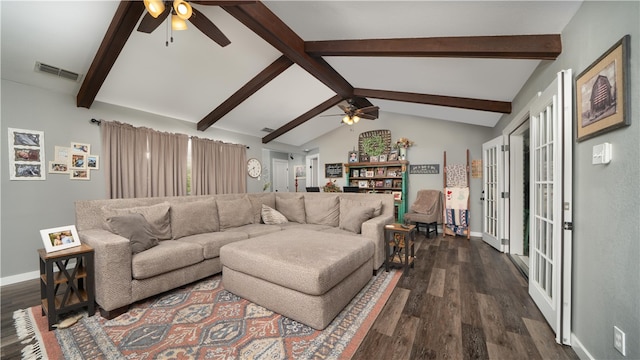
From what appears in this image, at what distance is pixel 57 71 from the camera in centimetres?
280

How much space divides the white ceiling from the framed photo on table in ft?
6.57

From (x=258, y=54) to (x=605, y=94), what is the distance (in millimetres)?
3424

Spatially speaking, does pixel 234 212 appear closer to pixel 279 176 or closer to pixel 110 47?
pixel 110 47

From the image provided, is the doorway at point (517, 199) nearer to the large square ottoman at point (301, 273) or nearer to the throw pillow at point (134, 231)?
the large square ottoman at point (301, 273)

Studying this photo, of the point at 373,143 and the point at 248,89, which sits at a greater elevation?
the point at 248,89

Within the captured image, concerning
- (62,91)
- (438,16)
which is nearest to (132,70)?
(62,91)

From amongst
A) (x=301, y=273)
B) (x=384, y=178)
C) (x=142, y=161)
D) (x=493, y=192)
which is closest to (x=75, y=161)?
(x=142, y=161)

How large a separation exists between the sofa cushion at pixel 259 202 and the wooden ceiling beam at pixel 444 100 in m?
2.66

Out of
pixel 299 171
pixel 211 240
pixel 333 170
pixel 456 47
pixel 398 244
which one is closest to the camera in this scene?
pixel 456 47

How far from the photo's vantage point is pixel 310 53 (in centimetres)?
294

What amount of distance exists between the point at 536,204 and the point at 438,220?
3.10 metres

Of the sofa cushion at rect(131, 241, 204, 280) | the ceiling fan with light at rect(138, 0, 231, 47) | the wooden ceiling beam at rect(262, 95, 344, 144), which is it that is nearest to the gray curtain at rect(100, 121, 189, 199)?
the sofa cushion at rect(131, 241, 204, 280)

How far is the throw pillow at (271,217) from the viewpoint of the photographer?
3.90m

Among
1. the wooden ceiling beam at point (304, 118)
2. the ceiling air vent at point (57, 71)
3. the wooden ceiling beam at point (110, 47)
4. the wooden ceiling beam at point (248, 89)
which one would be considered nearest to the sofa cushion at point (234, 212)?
the wooden ceiling beam at point (248, 89)
